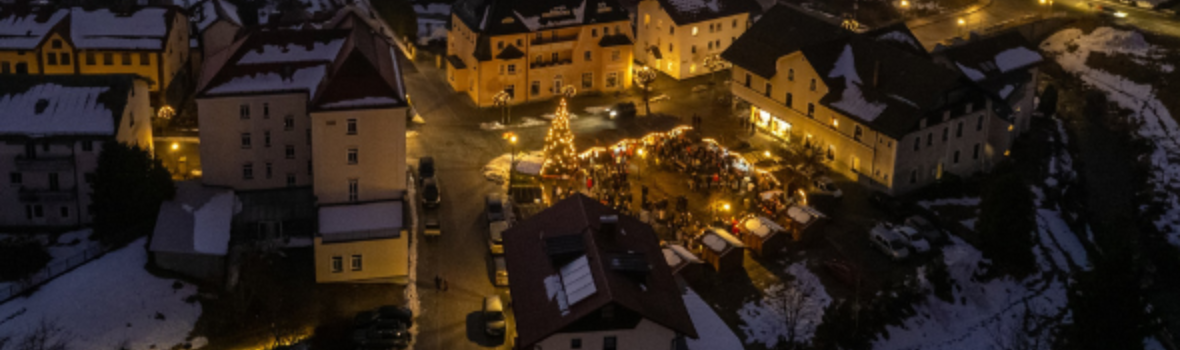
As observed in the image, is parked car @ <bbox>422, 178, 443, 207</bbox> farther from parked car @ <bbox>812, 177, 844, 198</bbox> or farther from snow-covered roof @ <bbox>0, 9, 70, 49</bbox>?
snow-covered roof @ <bbox>0, 9, 70, 49</bbox>

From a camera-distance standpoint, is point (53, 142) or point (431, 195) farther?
point (431, 195)

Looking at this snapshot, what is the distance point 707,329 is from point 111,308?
31.3 m

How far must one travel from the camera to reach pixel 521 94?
323 ft

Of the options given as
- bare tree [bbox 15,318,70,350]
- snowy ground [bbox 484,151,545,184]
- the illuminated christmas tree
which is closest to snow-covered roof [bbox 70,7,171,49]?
snowy ground [bbox 484,151,545,184]

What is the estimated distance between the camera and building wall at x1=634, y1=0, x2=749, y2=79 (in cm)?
10481

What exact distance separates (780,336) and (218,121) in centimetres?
3536

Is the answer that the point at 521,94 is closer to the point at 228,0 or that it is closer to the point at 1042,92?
the point at 228,0

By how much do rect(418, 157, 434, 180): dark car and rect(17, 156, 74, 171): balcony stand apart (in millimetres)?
21672

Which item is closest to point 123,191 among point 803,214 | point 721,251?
point 721,251

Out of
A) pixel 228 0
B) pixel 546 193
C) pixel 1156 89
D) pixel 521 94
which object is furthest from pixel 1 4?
pixel 1156 89

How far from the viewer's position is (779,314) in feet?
221

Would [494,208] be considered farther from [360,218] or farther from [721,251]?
[721,251]

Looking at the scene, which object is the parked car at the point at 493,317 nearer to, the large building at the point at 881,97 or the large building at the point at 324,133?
the large building at the point at 324,133

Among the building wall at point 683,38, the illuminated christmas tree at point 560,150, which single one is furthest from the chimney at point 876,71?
the building wall at point 683,38
